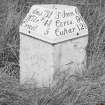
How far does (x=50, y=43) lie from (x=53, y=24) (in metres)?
0.13

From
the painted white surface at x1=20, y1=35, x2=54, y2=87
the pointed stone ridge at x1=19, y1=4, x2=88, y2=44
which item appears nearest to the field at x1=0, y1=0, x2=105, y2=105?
the painted white surface at x1=20, y1=35, x2=54, y2=87

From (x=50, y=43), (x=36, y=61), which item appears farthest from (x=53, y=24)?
(x=36, y=61)

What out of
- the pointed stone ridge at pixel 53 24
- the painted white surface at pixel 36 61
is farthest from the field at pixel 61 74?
the pointed stone ridge at pixel 53 24

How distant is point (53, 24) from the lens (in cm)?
211

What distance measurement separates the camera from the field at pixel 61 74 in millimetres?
1952

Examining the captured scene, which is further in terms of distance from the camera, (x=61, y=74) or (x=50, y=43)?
(x=61, y=74)

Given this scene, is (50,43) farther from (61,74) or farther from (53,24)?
(61,74)

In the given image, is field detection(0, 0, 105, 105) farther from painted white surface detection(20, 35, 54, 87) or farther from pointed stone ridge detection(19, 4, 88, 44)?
pointed stone ridge detection(19, 4, 88, 44)

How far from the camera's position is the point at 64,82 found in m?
2.07

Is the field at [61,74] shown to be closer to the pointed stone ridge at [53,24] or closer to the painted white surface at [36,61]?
the painted white surface at [36,61]

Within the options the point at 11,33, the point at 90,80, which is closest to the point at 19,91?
the point at 90,80

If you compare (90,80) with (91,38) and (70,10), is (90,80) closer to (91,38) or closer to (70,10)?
(70,10)

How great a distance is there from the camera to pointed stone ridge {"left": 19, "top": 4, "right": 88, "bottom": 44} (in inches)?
82.7

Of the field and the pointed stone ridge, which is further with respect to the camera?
the pointed stone ridge
